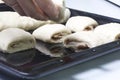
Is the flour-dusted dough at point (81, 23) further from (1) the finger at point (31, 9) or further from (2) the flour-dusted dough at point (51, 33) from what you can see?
(1) the finger at point (31, 9)

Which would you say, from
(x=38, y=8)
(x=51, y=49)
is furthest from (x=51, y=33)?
(x=38, y=8)

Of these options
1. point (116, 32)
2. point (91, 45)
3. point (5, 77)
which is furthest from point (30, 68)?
point (116, 32)

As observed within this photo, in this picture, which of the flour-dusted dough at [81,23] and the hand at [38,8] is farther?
the flour-dusted dough at [81,23]

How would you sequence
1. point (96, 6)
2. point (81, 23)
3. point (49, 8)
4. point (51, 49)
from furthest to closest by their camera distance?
1. point (96, 6)
2. point (81, 23)
3. point (51, 49)
4. point (49, 8)

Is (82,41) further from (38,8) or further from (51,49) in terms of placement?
(38,8)

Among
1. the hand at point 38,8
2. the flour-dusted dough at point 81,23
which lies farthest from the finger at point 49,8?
the flour-dusted dough at point 81,23

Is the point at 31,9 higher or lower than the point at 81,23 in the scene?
higher

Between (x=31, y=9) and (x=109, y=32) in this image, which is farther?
(x=109, y=32)
